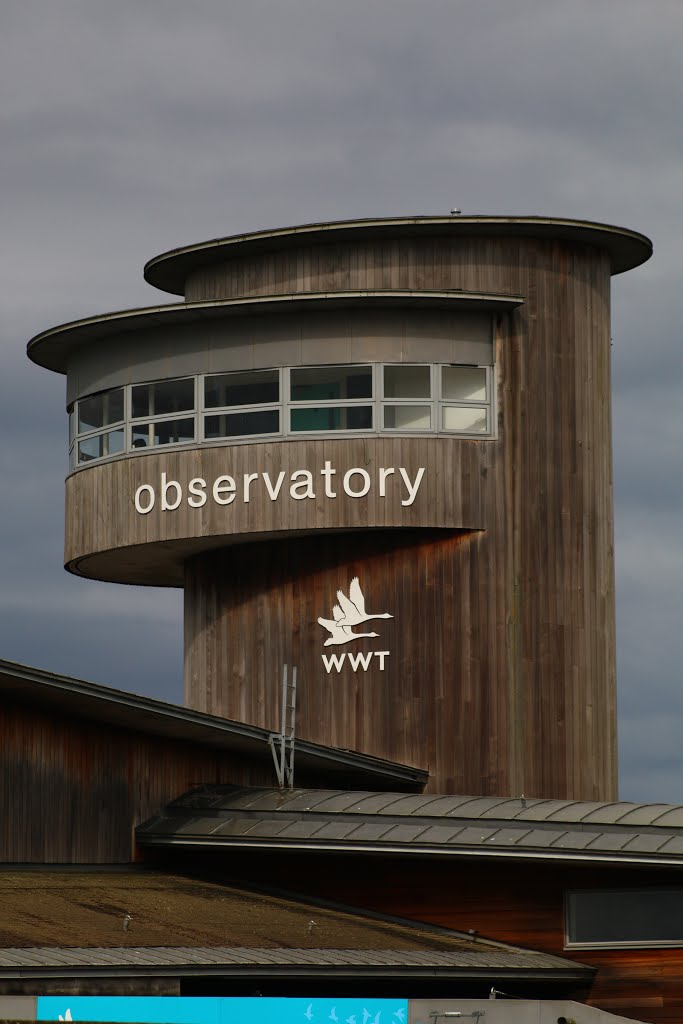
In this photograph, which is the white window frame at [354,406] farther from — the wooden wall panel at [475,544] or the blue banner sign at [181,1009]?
the blue banner sign at [181,1009]

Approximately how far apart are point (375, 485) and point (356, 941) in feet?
33.2

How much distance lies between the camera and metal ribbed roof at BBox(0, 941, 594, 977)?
19.8m

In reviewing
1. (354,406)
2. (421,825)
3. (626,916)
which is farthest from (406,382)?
(626,916)

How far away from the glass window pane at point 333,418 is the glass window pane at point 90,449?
4.12 metres

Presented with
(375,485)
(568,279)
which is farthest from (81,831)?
(568,279)

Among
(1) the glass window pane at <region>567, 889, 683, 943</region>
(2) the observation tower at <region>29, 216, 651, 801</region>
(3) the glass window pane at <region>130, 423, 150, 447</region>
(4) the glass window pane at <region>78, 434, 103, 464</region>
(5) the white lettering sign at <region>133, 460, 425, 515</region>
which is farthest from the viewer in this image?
(4) the glass window pane at <region>78, 434, 103, 464</region>

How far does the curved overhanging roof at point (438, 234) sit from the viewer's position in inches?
1313

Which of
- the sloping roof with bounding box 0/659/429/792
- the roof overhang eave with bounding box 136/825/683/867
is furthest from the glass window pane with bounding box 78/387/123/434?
the roof overhang eave with bounding box 136/825/683/867

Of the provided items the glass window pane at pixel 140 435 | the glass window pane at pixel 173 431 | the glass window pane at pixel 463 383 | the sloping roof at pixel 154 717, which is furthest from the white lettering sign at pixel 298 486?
the sloping roof at pixel 154 717

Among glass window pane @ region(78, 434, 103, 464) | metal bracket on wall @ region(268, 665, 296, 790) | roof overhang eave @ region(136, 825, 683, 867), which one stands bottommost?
roof overhang eave @ region(136, 825, 683, 867)

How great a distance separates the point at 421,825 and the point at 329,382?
30.8 ft

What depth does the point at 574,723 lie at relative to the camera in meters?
32.8

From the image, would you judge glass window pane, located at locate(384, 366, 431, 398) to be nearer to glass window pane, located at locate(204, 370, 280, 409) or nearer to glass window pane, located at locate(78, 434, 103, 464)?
glass window pane, located at locate(204, 370, 280, 409)

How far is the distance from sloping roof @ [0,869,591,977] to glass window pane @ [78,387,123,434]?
31.9 ft
